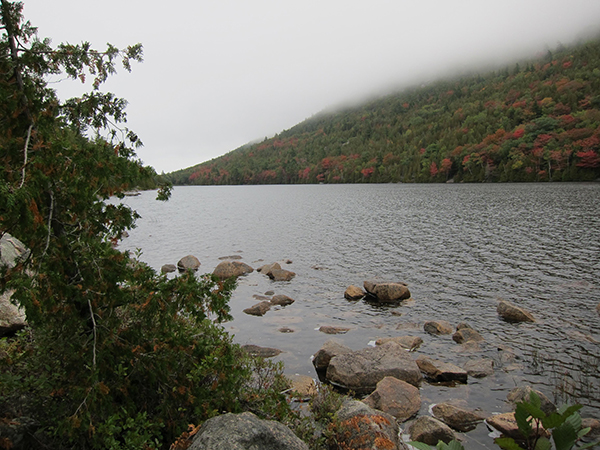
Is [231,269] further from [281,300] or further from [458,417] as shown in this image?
[458,417]

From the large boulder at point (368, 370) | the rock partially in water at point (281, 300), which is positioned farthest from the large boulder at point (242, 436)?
the rock partially in water at point (281, 300)

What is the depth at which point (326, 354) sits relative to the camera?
559 inches

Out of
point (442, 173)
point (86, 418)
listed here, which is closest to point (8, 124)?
point (86, 418)

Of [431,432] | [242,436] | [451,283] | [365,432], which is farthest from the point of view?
[451,283]

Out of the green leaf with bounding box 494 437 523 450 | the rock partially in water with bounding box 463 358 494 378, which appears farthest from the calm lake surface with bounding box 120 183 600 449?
the green leaf with bounding box 494 437 523 450

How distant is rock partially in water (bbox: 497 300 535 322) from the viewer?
17562mm

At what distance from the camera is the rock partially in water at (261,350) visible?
1501 cm

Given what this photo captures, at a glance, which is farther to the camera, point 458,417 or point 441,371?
point 441,371

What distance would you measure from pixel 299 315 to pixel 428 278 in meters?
10.6

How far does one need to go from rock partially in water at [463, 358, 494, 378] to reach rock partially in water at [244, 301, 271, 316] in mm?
10517

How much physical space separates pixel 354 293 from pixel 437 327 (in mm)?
6051

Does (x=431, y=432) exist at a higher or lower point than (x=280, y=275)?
higher

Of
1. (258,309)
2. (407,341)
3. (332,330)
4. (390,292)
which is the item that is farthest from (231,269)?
(407,341)

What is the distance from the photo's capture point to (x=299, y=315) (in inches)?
785
